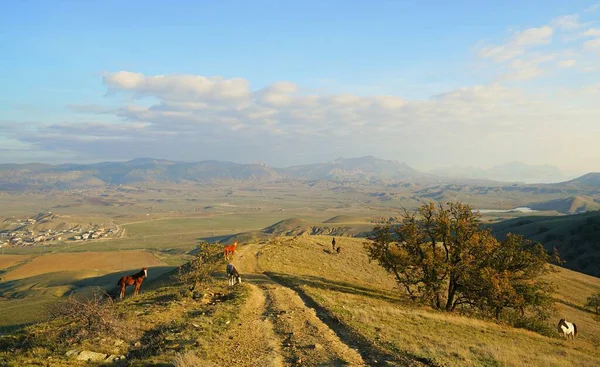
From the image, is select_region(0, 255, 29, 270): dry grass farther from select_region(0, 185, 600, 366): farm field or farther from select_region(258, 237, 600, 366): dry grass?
select_region(258, 237, 600, 366): dry grass

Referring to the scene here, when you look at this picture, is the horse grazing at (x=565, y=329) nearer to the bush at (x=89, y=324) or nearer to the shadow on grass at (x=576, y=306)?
the shadow on grass at (x=576, y=306)

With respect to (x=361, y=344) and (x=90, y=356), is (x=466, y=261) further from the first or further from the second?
(x=90, y=356)

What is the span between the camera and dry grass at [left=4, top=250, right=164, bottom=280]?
411ft

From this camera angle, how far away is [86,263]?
142 metres

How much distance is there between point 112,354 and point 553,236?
437 ft

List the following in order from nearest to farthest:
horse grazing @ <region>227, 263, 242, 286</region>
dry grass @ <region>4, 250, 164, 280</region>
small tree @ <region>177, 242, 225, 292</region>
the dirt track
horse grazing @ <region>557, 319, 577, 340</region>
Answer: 1. the dirt track
2. small tree @ <region>177, 242, 225, 292</region>
3. horse grazing @ <region>227, 263, 242, 286</region>
4. horse grazing @ <region>557, 319, 577, 340</region>
5. dry grass @ <region>4, 250, 164, 280</region>

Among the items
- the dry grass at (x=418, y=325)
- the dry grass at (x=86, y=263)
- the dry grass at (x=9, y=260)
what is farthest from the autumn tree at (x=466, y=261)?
the dry grass at (x=9, y=260)

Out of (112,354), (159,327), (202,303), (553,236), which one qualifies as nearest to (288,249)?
(202,303)

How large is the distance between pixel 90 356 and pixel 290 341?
8763 mm

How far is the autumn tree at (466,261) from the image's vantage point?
32031 millimetres

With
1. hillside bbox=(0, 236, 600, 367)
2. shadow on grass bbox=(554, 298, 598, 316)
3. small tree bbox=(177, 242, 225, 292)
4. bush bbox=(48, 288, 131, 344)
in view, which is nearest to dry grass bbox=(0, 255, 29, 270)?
small tree bbox=(177, 242, 225, 292)

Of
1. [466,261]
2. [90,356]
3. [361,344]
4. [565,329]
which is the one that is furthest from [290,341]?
A: [565,329]

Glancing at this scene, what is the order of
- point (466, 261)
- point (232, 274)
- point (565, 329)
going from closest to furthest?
point (232, 274), point (565, 329), point (466, 261)

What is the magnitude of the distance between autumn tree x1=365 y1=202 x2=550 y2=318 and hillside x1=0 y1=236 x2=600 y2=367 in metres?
A: 3.28
